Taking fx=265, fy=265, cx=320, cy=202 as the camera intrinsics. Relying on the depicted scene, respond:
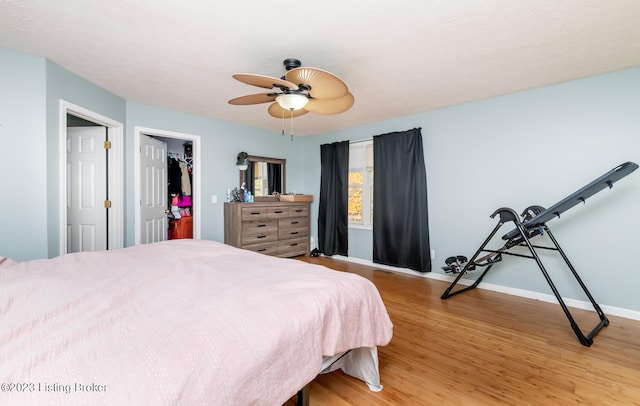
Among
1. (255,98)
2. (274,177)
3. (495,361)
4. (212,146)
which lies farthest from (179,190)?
(495,361)

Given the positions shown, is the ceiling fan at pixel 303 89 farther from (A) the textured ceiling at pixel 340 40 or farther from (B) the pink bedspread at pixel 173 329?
(B) the pink bedspread at pixel 173 329

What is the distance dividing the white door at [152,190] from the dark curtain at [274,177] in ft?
5.60

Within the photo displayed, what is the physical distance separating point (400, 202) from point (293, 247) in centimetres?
204

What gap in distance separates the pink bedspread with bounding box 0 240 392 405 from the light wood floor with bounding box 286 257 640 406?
0.41 metres

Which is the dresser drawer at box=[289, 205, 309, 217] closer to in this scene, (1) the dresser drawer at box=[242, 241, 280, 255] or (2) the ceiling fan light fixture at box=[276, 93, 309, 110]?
(1) the dresser drawer at box=[242, 241, 280, 255]

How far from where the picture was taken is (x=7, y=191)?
216 cm

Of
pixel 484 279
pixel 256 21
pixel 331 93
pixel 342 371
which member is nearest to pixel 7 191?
pixel 256 21

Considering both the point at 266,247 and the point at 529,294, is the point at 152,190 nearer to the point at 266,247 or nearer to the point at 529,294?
the point at 266,247

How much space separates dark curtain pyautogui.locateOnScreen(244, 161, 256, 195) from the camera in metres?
4.56

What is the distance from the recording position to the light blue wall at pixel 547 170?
100 inches

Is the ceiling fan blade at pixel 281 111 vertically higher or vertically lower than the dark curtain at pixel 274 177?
higher

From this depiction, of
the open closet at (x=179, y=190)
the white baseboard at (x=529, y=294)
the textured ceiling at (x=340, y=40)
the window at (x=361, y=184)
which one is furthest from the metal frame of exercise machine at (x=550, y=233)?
the open closet at (x=179, y=190)

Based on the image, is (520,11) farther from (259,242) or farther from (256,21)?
(259,242)

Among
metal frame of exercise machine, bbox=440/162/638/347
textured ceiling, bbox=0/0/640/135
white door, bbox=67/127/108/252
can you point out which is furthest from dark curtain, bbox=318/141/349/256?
white door, bbox=67/127/108/252
